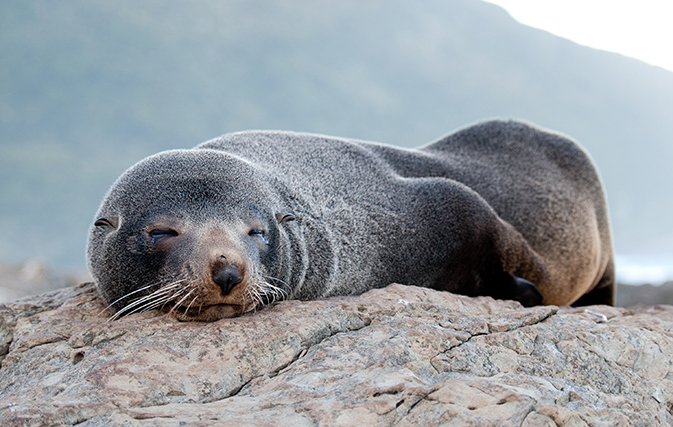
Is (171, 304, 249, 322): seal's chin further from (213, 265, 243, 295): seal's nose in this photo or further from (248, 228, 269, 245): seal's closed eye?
(248, 228, 269, 245): seal's closed eye

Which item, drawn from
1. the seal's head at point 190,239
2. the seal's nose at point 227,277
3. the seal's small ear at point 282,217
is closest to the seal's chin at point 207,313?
the seal's head at point 190,239

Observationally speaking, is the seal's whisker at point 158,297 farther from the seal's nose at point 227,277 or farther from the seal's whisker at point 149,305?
the seal's nose at point 227,277

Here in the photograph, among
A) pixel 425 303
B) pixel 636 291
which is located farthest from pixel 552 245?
pixel 636 291

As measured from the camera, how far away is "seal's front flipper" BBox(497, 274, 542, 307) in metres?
5.25

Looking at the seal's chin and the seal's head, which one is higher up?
the seal's head

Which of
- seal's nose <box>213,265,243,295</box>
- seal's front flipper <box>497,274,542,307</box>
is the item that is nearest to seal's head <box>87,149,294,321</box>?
seal's nose <box>213,265,243,295</box>

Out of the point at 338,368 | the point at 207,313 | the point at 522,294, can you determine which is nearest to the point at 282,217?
the point at 207,313

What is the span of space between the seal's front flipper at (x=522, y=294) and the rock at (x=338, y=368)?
1.24 metres

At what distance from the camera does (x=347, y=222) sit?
16.4 ft

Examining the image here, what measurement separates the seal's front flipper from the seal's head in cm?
213

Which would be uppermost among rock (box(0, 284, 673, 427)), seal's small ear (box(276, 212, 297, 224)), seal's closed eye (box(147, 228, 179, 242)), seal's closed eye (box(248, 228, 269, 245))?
seal's closed eye (box(147, 228, 179, 242))

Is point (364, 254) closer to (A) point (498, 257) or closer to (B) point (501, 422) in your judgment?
(A) point (498, 257)

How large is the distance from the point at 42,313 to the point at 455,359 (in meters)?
2.78

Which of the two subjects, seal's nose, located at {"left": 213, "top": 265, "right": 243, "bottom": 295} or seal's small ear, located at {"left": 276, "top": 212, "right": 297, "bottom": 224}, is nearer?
seal's nose, located at {"left": 213, "top": 265, "right": 243, "bottom": 295}
